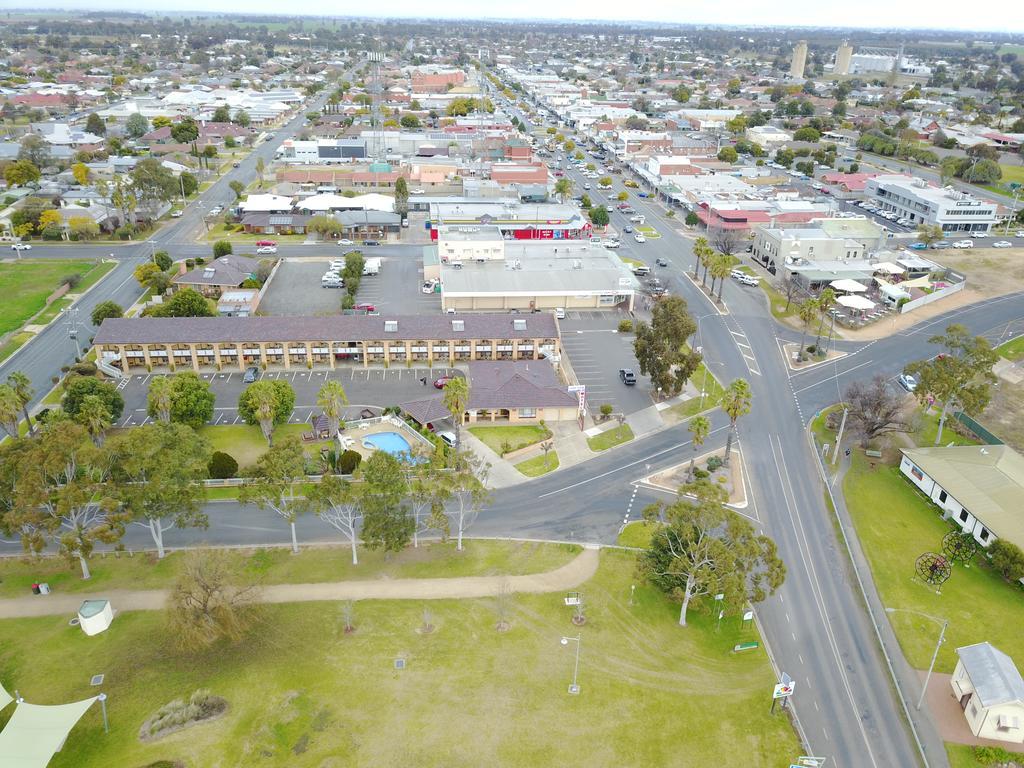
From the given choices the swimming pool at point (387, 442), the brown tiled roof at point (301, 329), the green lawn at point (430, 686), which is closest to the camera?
the green lawn at point (430, 686)

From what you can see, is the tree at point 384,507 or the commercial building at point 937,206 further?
the commercial building at point 937,206

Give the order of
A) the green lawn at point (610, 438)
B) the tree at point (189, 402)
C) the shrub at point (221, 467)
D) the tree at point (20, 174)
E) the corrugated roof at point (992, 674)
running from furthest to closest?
the tree at point (20, 174), the green lawn at point (610, 438), the tree at point (189, 402), the shrub at point (221, 467), the corrugated roof at point (992, 674)

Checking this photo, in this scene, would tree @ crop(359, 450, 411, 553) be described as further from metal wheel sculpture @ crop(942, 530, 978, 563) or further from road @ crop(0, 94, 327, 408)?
road @ crop(0, 94, 327, 408)

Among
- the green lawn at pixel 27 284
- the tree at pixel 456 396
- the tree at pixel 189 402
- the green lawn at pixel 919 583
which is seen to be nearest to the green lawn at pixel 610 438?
the tree at pixel 456 396

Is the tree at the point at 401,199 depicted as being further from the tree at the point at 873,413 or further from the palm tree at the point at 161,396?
the tree at the point at 873,413

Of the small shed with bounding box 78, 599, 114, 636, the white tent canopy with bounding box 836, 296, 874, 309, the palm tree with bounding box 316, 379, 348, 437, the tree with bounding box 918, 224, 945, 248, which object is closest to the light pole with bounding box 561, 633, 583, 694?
the palm tree with bounding box 316, 379, 348, 437

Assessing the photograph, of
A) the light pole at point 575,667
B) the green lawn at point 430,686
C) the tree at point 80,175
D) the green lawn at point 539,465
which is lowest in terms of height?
the green lawn at point 430,686

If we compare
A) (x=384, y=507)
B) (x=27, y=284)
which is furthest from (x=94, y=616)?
(x=27, y=284)

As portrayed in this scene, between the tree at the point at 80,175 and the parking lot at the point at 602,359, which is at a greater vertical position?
the tree at the point at 80,175
